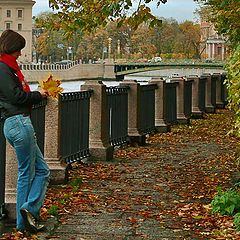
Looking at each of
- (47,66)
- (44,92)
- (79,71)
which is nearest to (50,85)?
(44,92)

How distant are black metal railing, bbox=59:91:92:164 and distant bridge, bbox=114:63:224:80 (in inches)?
2672

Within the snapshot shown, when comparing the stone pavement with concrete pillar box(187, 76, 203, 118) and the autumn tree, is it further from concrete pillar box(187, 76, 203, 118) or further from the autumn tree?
concrete pillar box(187, 76, 203, 118)

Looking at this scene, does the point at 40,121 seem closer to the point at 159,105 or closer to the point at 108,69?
the point at 159,105

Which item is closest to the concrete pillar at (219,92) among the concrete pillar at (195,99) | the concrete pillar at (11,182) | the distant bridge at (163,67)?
the concrete pillar at (195,99)

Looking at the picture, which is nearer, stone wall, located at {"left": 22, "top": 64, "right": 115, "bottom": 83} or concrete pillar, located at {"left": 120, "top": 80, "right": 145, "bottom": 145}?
concrete pillar, located at {"left": 120, "top": 80, "right": 145, "bottom": 145}

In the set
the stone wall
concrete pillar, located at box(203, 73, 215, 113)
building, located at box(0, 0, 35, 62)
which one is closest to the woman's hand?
concrete pillar, located at box(203, 73, 215, 113)

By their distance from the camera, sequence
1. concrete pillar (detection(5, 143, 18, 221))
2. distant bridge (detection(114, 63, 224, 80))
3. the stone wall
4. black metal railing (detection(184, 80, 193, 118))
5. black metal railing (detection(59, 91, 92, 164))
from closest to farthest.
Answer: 1. concrete pillar (detection(5, 143, 18, 221))
2. black metal railing (detection(59, 91, 92, 164))
3. black metal railing (detection(184, 80, 193, 118))
4. distant bridge (detection(114, 63, 224, 80))
5. the stone wall

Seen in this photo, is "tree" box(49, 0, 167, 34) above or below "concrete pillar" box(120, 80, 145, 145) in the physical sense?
above

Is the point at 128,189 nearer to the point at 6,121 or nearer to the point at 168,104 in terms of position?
the point at 6,121

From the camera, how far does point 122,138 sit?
1461cm

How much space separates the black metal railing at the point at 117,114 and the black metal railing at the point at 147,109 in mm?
1029

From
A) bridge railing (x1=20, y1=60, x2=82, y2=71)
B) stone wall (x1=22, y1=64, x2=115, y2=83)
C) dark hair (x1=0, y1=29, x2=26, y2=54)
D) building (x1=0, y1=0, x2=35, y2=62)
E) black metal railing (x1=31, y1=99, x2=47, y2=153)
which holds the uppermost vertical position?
building (x1=0, y1=0, x2=35, y2=62)

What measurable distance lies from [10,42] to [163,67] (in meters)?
81.5

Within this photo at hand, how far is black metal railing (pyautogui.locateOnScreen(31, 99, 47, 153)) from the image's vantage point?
9178 millimetres
